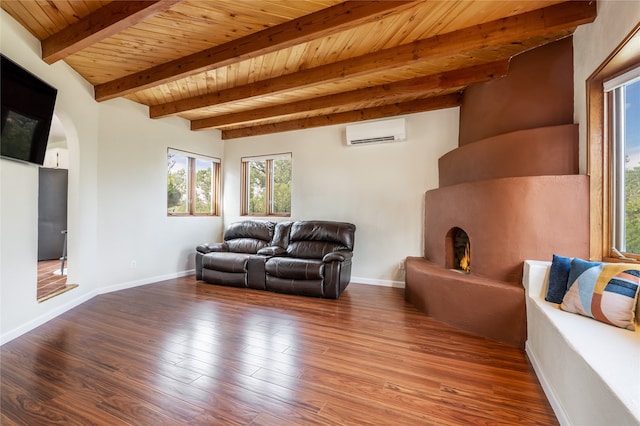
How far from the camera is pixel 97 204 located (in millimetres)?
3766

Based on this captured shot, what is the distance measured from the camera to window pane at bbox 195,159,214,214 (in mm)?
5340

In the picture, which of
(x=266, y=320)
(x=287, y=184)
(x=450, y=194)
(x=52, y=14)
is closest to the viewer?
(x=52, y=14)

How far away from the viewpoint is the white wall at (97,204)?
2.42 meters

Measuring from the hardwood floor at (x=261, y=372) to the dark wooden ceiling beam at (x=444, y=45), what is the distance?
2539 millimetres

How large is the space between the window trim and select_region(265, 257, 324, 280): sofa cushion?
106 inches

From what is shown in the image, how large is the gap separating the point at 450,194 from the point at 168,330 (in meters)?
3.22

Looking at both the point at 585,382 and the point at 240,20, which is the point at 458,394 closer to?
the point at 585,382

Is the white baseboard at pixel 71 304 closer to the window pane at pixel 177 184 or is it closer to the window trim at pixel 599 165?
the window pane at pixel 177 184

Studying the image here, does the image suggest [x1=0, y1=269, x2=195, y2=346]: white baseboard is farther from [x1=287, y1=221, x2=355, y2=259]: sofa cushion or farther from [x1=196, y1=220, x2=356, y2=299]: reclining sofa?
[x1=287, y1=221, x2=355, y2=259]: sofa cushion

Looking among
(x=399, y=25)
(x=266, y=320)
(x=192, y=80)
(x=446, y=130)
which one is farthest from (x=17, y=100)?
(x=446, y=130)

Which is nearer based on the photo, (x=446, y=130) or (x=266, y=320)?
(x=266, y=320)

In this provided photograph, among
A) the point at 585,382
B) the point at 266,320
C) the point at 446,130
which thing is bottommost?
the point at 266,320

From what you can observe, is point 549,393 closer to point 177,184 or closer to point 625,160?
point 625,160

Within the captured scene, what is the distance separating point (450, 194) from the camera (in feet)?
10.6
